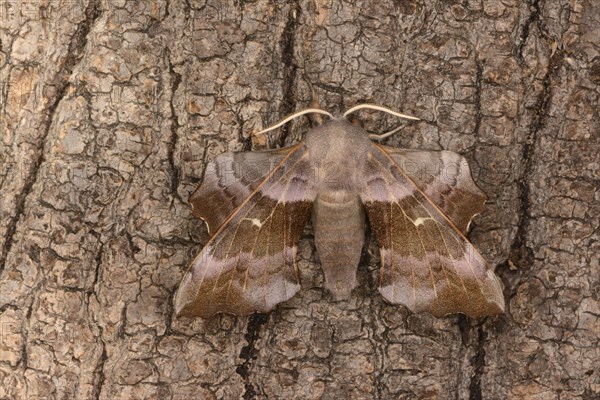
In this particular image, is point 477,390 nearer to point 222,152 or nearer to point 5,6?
point 222,152

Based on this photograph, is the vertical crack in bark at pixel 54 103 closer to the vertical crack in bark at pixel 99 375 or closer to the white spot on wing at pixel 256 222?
the vertical crack in bark at pixel 99 375

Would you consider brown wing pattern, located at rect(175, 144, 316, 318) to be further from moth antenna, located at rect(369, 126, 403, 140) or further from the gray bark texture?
moth antenna, located at rect(369, 126, 403, 140)

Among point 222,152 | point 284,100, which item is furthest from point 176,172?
Result: point 284,100

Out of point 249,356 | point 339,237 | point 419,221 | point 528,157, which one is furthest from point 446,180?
point 249,356

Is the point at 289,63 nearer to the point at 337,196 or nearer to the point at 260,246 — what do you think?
the point at 337,196

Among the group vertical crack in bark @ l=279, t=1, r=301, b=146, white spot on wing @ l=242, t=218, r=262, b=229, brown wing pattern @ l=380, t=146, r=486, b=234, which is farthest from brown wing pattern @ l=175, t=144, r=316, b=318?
brown wing pattern @ l=380, t=146, r=486, b=234

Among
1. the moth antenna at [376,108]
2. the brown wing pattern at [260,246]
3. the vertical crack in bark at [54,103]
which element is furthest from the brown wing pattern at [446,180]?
the vertical crack in bark at [54,103]

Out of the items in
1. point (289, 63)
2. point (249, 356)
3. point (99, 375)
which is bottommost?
point (99, 375)
